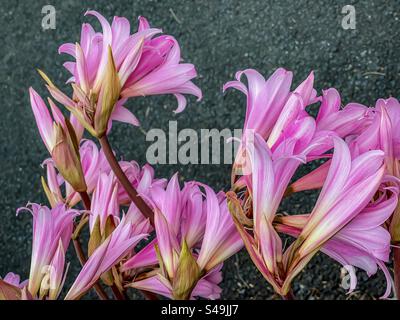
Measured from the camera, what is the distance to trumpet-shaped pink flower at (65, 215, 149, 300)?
33 cm

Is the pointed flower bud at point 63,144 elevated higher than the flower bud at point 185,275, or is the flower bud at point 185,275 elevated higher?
the pointed flower bud at point 63,144

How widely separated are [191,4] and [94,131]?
56cm

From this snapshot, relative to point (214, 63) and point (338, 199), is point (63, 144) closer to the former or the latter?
point (338, 199)

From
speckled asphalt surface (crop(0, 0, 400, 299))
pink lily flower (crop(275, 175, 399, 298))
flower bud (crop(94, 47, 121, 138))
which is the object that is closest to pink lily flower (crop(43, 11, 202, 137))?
flower bud (crop(94, 47, 121, 138))

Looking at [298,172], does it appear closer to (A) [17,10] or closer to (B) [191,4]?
(B) [191,4]

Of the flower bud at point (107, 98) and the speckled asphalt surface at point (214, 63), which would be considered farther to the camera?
the speckled asphalt surface at point (214, 63)

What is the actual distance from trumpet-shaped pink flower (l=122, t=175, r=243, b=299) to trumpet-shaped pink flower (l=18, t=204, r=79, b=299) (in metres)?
0.04

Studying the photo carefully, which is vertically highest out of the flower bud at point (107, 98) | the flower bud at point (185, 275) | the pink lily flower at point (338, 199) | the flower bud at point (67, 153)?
the flower bud at point (107, 98)

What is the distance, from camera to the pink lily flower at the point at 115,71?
1.14 ft

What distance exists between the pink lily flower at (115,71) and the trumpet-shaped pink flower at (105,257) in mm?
56

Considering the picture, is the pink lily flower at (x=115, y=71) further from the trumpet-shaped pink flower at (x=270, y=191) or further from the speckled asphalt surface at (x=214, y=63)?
the speckled asphalt surface at (x=214, y=63)

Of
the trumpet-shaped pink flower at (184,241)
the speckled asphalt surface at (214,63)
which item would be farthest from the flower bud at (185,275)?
the speckled asphalt surface at (214,63)

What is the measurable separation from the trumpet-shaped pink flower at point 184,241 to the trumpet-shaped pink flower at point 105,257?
0.02m

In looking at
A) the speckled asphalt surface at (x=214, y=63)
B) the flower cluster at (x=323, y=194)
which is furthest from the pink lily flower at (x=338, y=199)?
the speckled asphalt surface at (x=214, y=63)
